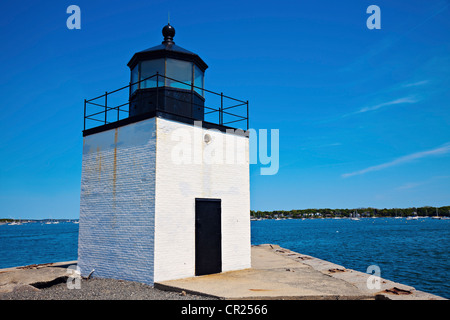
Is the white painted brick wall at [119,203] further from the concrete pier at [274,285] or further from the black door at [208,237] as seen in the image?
the black door at [208,237]

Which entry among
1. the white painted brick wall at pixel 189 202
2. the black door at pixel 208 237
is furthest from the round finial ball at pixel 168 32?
the black door at pixel 208 237

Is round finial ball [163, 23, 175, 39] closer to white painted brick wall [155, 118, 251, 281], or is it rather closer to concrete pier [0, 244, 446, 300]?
white painted brick wall [155, 118, 251, 281]

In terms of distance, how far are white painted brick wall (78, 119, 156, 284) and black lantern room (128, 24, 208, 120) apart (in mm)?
1067

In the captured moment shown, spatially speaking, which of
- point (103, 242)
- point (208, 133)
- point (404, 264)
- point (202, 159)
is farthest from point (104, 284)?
point (404, 264)

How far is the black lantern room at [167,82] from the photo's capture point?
34.3 feet

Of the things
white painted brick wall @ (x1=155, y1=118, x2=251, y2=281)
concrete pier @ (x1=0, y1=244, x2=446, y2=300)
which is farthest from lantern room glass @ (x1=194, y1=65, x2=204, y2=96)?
concrete pier @ (x1=0, y1=244, x2=446, y2=300)

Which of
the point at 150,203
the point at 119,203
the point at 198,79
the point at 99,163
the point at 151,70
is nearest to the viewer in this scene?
the point at 150,203

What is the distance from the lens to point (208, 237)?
10.3 meters

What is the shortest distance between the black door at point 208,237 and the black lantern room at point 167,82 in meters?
2.83

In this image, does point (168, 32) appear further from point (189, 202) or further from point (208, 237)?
point (208, 237)

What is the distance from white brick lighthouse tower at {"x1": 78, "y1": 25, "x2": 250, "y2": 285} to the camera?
9281mm

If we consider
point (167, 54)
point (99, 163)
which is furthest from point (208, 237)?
point (167, 54)

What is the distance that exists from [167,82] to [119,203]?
397 centimetres

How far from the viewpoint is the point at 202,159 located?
34.1 feet
